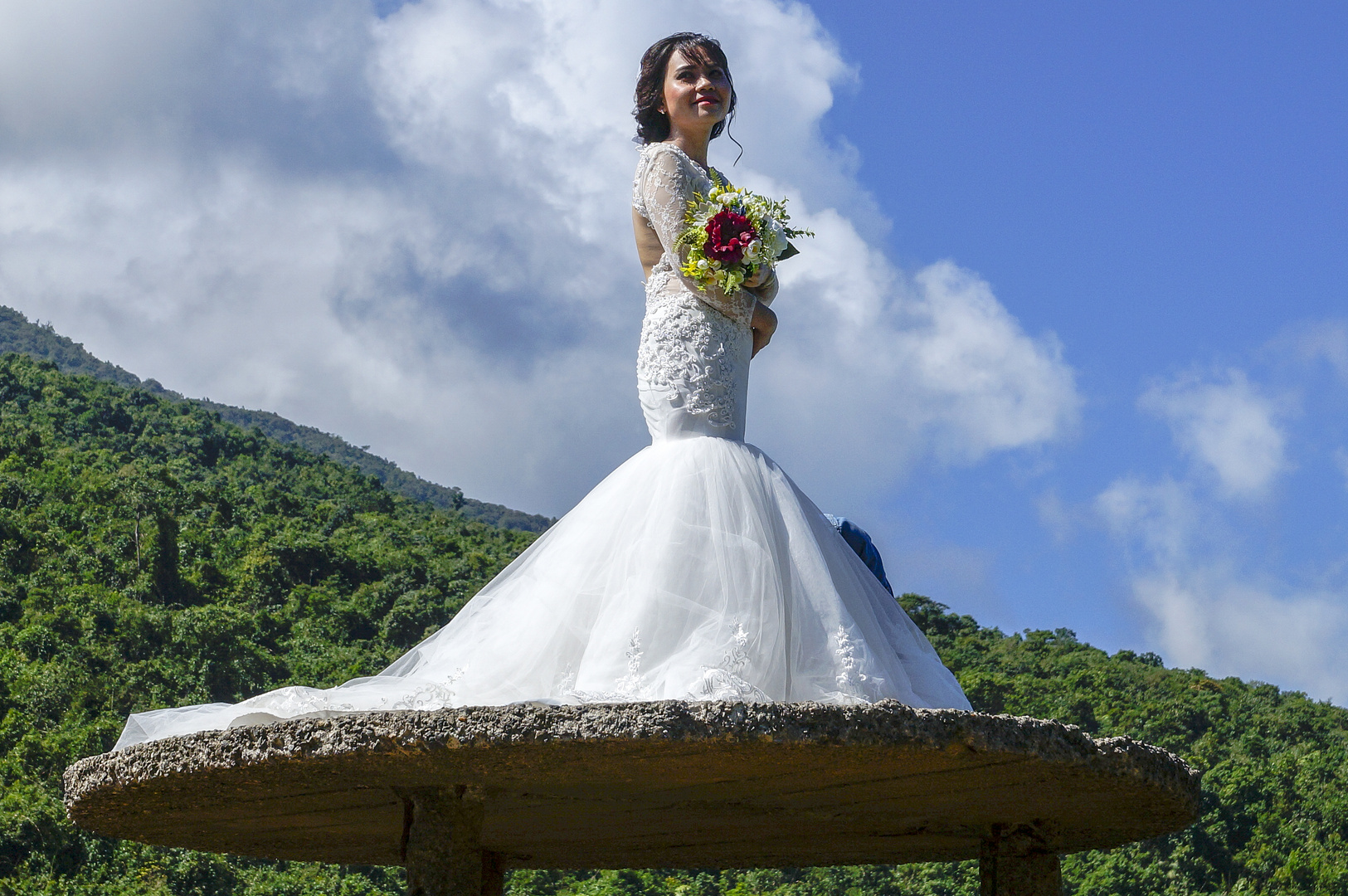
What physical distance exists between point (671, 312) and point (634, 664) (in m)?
1.59

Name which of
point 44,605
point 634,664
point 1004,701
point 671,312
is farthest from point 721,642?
point 44,605

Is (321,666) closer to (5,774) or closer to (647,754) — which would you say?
(5,774)

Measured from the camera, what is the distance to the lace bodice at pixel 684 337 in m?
5.61

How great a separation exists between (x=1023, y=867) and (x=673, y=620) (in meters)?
1.67

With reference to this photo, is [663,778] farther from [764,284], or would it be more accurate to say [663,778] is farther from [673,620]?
[764,284]

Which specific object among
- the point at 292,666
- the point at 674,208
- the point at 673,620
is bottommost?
the point at 673,620

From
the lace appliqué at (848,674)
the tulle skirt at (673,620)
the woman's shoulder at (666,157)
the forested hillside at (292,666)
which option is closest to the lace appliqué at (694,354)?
the tulle skirt at (673,620)

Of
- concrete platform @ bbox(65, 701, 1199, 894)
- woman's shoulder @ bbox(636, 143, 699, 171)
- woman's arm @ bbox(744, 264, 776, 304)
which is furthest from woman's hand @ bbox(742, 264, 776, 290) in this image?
concrete platform @ bbox(65, 701, 1199, 894)

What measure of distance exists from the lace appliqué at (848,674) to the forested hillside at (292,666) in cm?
1834

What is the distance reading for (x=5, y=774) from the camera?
25.2 metres

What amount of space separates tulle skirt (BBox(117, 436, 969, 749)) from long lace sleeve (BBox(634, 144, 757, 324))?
56 cm

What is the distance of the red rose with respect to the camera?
5527 mm

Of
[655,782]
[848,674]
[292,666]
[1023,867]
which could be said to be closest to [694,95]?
[848,674]

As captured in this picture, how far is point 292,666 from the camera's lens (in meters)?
30.1
